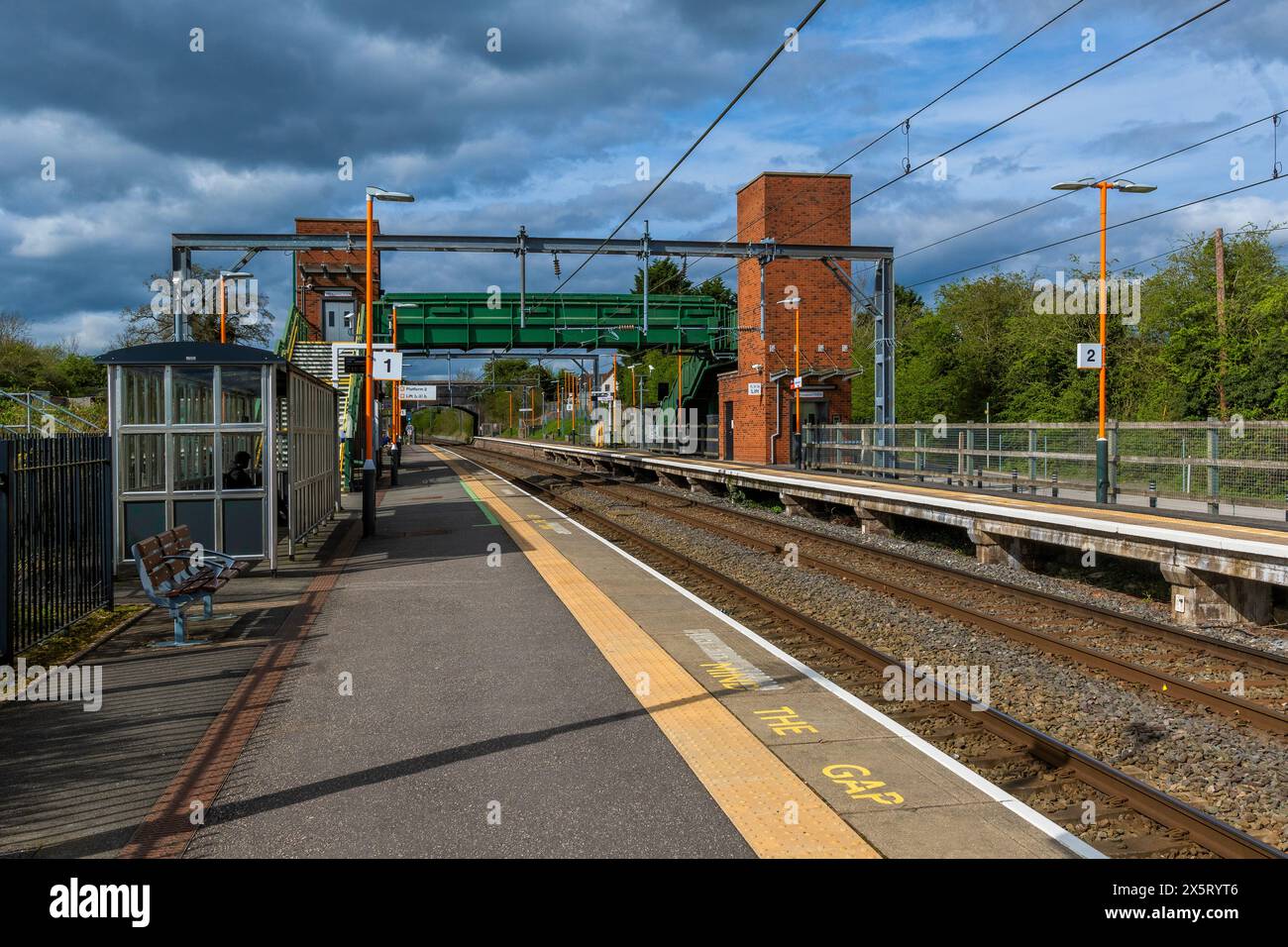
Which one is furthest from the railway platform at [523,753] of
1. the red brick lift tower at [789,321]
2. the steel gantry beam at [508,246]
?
the red brick lift tower at [789,321]

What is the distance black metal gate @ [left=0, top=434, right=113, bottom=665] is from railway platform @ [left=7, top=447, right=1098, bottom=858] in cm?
93

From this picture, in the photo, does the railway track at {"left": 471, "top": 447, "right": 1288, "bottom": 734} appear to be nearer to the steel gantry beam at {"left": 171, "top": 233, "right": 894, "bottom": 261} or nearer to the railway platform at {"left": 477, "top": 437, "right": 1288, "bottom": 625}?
the railway platform at {"left": 477, "top": 437, "right": 1288, "bottom": 625}

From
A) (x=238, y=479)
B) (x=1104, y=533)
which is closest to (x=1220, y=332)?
(x=1104, y=533)

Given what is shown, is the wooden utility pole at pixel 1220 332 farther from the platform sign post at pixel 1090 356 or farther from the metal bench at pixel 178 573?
the metal bench at pixel 178 573

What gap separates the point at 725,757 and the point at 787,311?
104 feet

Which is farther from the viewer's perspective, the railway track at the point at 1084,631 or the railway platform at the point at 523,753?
the railway track at the point at 1084,631

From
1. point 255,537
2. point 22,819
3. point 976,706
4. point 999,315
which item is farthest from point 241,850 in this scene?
point 999,315

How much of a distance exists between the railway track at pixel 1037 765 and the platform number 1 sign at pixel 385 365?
391 inches

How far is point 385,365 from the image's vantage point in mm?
18078

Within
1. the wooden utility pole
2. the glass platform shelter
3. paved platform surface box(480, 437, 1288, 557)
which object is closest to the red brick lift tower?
the wooden utility pole

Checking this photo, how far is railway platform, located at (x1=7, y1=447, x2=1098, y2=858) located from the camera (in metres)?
4.61

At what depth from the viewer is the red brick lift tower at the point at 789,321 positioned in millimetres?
35250

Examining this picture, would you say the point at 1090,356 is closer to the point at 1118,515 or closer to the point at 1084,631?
the point at 1118,515
